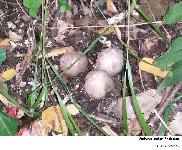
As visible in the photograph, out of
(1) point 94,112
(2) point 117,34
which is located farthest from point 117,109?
(2) point 117,34

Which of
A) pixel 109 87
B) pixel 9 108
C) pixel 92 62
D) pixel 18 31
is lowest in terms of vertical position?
pixel 9 108

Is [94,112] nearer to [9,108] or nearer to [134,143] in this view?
[134,143]

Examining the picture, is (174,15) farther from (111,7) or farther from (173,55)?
(111,7)

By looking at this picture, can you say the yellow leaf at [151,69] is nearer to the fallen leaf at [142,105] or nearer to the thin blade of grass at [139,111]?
the fallen leaf at [142,105]

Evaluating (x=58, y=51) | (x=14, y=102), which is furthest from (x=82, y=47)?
(x=14, y=102)

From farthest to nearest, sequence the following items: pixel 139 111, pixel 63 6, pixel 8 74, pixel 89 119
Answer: pixel 63 6 < pixel 8 74 < pixel 89 119 < pixel 139 111

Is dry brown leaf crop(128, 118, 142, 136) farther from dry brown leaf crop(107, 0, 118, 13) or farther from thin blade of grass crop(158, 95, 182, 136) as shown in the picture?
dry brown leaf crop(107, 0, 118, 13)

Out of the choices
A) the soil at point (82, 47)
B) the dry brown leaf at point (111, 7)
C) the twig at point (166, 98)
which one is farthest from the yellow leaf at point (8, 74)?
the twig at point (166, 98)
